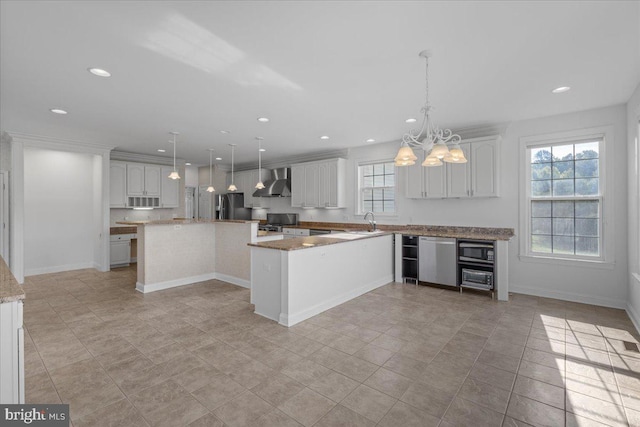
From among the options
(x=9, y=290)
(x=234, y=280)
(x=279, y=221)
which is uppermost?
(x=279, y=221)

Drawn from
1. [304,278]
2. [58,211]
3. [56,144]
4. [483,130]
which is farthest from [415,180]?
[58,211]

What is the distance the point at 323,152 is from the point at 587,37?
205 inches

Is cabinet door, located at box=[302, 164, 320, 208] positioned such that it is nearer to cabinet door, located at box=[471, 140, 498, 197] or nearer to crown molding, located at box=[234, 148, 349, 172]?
crown molding, located at box=[234, 148, 349, 172]

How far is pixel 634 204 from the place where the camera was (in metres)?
3.61

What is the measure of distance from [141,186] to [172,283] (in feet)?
11.7

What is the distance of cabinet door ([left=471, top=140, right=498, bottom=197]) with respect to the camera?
477cm

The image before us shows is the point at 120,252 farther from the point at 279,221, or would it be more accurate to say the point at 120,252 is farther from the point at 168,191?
the point at 279,221

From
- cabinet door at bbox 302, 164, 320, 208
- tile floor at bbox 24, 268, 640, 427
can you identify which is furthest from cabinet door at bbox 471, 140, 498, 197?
cabinet door at bbox 302, 164, 320, 208

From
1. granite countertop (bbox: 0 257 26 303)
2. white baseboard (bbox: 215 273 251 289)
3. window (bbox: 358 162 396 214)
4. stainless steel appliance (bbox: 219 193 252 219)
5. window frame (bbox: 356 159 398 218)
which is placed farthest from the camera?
stainless steel appliance (bbox: 219 193 252 219)

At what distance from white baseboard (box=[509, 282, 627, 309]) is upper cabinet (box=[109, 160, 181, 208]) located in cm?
773

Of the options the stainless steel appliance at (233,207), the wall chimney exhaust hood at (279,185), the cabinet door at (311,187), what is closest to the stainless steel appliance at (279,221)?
the wall chimney exhaust hood at (279,185)

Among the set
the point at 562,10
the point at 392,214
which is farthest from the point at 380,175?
the point at 562,10

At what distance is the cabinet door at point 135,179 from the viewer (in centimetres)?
718

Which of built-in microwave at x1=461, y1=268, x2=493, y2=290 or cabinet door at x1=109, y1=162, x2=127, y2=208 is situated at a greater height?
cabinet door at x1=109, y1=162, x2=127, y2=208
